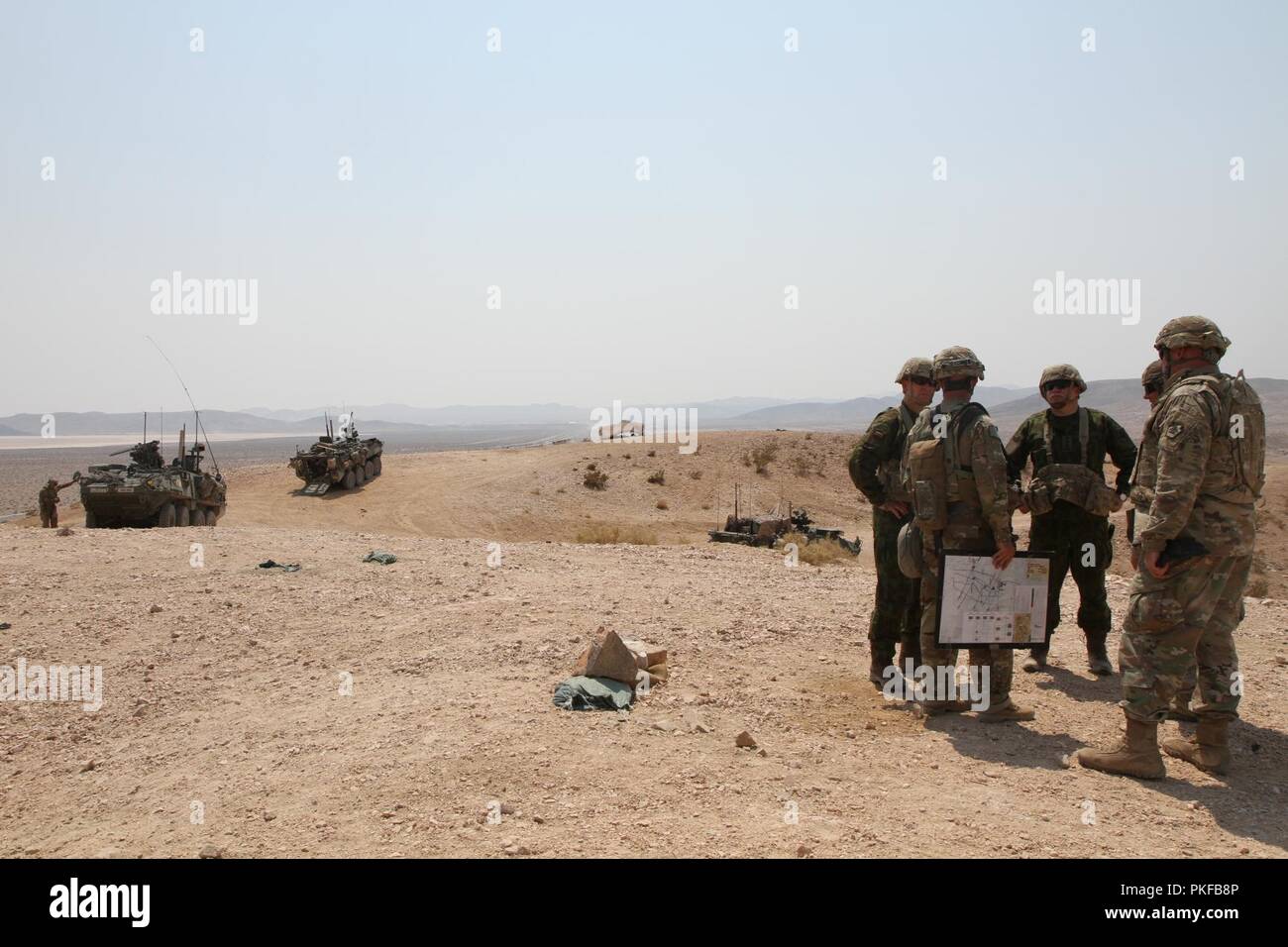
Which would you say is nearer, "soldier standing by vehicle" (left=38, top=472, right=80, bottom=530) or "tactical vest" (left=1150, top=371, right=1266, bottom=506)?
Result: "tactical vest" (left=1150, top=371, right=1266, bottom=506)

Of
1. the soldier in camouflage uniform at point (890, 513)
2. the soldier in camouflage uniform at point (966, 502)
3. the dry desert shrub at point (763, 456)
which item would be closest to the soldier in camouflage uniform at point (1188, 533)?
the soldier in camouflage uniform at point (966, 502)

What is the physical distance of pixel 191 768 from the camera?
16.0 feet

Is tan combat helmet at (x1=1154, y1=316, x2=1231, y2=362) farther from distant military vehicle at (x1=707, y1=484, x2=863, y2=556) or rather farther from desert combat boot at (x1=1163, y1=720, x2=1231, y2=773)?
distant military vehicle at (x1=707, y1=484, x2=863, y2=556)

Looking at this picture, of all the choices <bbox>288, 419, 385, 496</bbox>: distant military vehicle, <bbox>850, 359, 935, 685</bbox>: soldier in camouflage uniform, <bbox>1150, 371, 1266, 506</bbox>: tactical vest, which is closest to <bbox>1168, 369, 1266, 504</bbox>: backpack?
<bbox>1150, 371, 1266, 506</bbox>: tactical vest

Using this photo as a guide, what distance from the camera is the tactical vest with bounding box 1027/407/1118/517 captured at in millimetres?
6289

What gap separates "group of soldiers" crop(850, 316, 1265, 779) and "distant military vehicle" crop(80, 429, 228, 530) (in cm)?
1599

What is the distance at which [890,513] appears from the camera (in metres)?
5.97

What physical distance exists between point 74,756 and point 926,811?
4.88 meters

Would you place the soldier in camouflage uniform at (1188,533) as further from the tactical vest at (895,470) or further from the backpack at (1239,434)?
the tactical vest at (895,470)

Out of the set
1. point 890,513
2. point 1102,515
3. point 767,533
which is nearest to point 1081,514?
point 1102,515

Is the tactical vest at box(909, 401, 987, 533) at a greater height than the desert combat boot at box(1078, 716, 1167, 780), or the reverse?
the tactical vest at box(909, 401, 987, 533)

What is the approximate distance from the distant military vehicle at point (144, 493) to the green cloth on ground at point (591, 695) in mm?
14684

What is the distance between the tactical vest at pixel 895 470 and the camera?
5.88 metres

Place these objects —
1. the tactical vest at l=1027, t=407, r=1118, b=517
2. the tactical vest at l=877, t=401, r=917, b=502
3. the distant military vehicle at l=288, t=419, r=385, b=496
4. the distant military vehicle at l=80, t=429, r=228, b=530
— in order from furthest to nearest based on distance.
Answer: the distant military vehicle at l=288, t=419, r=385, b=496, the distant military vehicle at l=80, t=429, r=228, b=530, the tactical vest at l=1027, t=407, r=1118, b=517, the tactical vest at l=877, t=401, r=917, b=502
